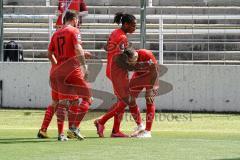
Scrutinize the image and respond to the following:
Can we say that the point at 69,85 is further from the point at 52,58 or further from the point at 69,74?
the point at 52,58

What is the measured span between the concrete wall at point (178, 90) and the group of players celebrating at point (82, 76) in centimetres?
508

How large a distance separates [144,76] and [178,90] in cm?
526

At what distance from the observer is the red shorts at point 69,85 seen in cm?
1279

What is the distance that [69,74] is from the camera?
506 inches

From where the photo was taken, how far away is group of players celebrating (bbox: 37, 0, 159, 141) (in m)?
12.8

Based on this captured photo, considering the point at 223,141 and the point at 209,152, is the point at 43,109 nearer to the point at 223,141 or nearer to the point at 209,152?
the point at 223,141

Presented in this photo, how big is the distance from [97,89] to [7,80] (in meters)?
2.10

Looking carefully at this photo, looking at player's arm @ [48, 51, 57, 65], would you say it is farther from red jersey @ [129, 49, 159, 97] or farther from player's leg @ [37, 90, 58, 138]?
red jersey @ [129, 49, 159, 97]

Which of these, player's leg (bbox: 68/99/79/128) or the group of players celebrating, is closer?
the group of players celebrating

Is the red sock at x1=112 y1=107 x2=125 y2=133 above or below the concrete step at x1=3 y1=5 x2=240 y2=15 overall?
below

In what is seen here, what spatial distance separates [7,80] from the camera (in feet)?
64.5

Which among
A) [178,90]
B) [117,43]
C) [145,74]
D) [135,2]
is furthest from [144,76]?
[135,2]

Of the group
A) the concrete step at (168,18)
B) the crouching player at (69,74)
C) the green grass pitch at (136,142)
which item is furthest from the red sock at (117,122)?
the concrete step at (168,18)

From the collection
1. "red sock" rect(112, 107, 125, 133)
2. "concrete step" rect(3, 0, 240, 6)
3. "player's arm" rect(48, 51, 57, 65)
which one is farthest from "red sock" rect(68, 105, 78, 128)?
"concrete step" rect(3, 0, 240, 6)
